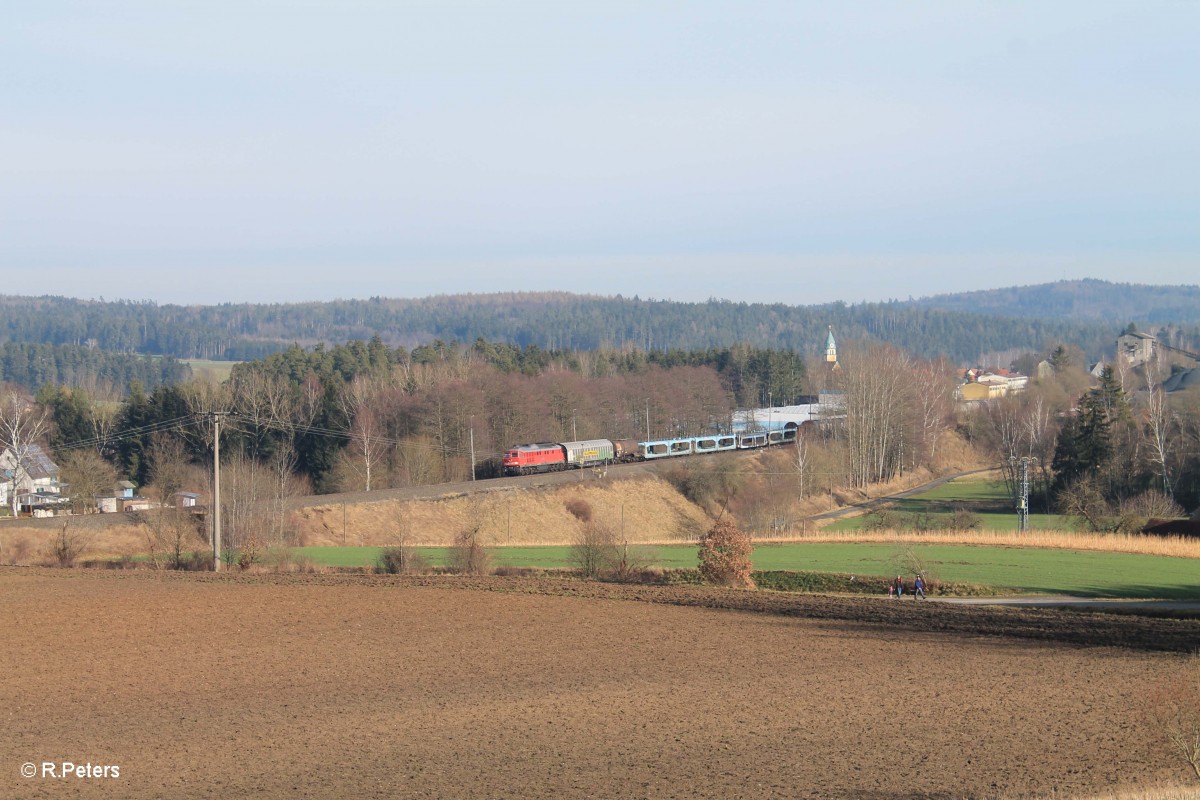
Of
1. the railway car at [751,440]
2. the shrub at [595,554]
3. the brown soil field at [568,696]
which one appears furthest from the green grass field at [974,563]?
the railway car at [751,440]

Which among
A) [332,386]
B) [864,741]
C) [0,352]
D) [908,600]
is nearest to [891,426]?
[332,386]

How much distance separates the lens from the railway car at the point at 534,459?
7756 centimetres

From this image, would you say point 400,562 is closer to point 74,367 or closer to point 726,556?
point 726,556

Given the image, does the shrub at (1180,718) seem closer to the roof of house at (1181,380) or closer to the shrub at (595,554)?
the shrub at (595,554)

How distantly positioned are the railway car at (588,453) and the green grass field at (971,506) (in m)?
20.3

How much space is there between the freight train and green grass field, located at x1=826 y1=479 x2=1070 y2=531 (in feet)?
56.6

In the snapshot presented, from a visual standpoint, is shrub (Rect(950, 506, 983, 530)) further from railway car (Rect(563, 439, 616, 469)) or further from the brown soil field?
railway car (Rect(563, 439, 616, 469))

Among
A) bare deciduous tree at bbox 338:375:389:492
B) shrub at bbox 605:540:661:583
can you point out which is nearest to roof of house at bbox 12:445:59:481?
bare deciduous tree at bbox 338:375:389:492

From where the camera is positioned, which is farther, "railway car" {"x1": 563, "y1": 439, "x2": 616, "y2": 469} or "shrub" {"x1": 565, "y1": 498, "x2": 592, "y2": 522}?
"railway car" {"x1": 563, "y1": 439, "x2": 616, "y2": 469}

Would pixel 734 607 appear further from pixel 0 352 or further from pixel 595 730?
pixel 0 352

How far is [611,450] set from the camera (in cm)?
8494

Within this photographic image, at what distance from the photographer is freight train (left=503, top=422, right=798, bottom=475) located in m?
78.1

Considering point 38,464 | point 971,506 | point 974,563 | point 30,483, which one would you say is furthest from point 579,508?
point 38,464

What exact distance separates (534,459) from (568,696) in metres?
57.1
